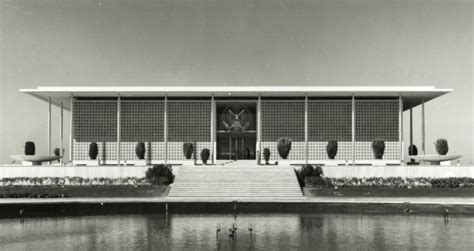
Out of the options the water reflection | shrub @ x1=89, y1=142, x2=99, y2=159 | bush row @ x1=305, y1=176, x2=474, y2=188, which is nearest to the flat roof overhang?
shrub @ x1=89, y1=142, x2=99, y2=159

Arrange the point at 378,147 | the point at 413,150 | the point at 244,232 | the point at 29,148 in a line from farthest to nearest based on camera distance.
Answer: the point at 413,150, the point at 378,147, the point at 29,148, the point at 244,232

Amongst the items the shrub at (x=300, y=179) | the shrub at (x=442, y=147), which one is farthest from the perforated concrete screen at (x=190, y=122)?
the shrub at (x=442, y=147)

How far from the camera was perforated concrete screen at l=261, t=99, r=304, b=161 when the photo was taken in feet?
111

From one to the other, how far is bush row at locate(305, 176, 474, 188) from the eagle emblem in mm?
8560

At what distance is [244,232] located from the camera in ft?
53.7

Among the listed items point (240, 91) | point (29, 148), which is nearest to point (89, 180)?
point (29, 148)

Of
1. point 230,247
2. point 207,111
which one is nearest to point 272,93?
point 207,111

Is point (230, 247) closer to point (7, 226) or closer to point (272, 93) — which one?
point (7, 226)

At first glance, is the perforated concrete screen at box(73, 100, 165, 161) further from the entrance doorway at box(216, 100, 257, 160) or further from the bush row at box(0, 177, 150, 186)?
the bush row at box(0, 177, 150, 186)

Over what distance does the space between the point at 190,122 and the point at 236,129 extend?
263 cm

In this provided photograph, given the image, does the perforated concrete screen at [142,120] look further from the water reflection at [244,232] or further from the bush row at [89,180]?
the water reflection at [244,232]

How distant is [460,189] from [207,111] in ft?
45.0

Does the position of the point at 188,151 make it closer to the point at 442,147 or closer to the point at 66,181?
the point at 66,181

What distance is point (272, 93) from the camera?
3234 cm
